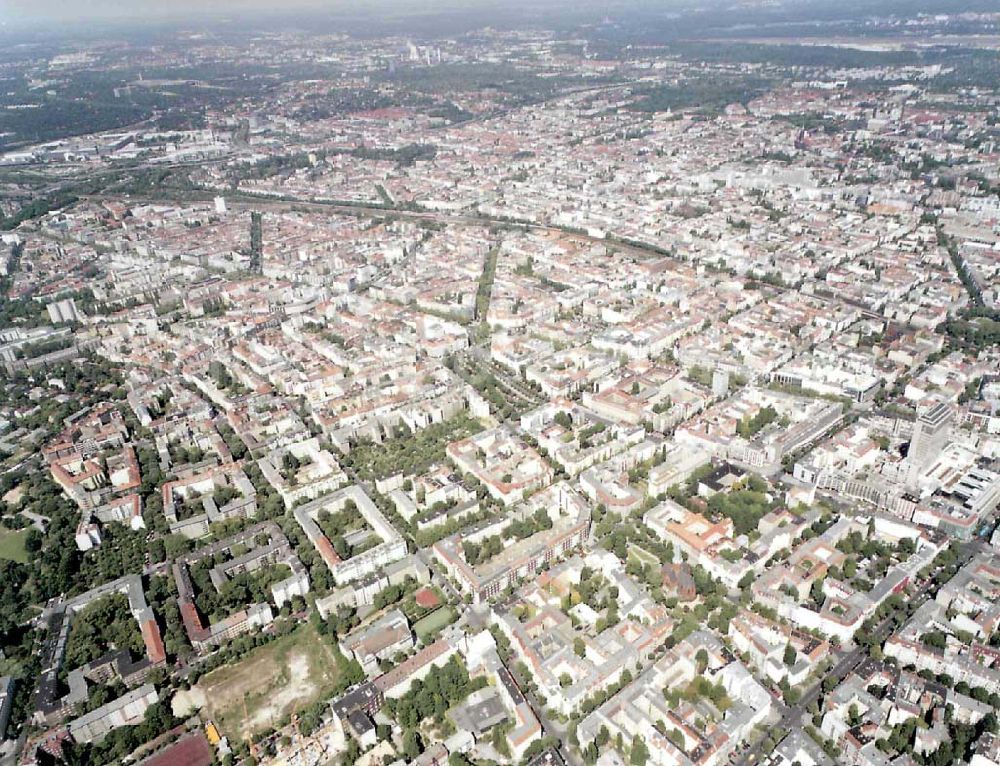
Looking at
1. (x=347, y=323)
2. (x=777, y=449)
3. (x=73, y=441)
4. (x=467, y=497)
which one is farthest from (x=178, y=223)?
(x=777, y=449)

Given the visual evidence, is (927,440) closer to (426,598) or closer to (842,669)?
(842,669)

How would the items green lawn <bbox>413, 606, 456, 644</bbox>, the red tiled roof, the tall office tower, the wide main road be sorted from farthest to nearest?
the tall office tower, the red tiled roof, green lawn <bbox>413, 606, 456, 644</bbox>, the wide main road

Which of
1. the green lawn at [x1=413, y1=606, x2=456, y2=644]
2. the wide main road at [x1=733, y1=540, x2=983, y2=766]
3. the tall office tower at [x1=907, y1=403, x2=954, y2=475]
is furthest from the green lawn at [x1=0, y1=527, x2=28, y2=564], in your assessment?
the tall office tower at [x1=907, y1=403, x2=954, y2=475]

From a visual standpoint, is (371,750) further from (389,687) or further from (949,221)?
(949,221)

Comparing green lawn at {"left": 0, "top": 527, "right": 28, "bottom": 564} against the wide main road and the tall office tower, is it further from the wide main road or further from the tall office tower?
the tall office tower

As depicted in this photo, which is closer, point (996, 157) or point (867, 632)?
point (867, 632)

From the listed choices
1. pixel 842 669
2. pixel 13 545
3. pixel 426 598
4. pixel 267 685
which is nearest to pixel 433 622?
pixel 426 598
